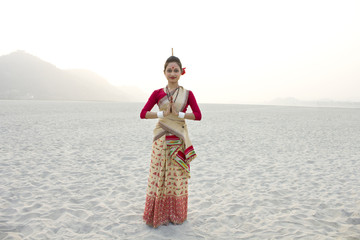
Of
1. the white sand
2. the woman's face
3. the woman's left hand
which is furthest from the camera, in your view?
the white sand

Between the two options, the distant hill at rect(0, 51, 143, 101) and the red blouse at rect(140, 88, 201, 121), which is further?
the distant hill at rect(0, 51, 143, 101)

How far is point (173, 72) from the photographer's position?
10.1ft

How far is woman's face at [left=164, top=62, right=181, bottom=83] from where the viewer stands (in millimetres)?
3094

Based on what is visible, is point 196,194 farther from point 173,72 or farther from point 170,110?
point 173,72

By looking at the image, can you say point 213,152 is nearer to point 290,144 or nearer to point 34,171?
point 290,144

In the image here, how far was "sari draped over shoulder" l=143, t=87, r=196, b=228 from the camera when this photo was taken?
313cm

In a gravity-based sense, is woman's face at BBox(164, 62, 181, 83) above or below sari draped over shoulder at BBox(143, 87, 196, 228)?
above

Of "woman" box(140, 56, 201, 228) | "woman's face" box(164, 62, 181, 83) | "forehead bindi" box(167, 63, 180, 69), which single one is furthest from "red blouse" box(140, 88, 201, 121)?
"forehead bindi" box(167, 63, 180, 69)

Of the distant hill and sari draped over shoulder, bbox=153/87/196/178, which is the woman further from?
the distant hill

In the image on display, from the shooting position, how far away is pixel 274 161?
7.20 meters

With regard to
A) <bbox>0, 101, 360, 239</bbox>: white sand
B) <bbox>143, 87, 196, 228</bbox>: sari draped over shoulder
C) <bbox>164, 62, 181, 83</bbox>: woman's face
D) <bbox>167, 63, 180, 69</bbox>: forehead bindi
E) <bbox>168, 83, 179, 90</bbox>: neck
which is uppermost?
<bbox>167, 63, 180, 69</bbox>: forehead bindi

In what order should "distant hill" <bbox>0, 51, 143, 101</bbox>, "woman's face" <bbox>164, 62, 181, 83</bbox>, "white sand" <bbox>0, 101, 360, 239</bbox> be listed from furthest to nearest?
"distant hill" <bbox>0, 51, 143, 101</bbox>
"white sand" <bbox>0, 101, 360, 239</bbox>
"woman's face" <bbox>164, 62, 181, 83</bbox>

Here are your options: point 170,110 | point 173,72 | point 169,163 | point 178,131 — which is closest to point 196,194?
point 169,163

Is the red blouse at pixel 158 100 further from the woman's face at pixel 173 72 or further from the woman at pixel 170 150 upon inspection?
the woman's face at pixel 173 72
